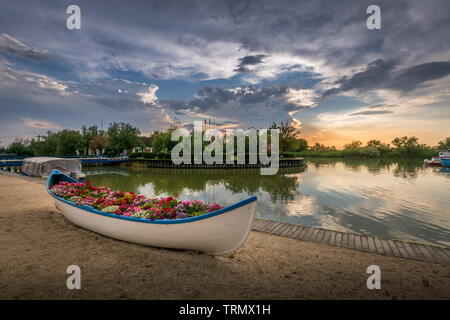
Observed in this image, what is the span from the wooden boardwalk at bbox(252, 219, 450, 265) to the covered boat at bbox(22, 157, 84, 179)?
19294 mm

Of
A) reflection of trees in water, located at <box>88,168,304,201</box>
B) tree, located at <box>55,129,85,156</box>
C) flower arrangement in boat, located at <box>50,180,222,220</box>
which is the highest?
tree, located at <box>55,129,85,156</box>

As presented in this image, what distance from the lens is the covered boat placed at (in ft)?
61.5

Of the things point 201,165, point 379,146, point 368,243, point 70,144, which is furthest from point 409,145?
point 70,144

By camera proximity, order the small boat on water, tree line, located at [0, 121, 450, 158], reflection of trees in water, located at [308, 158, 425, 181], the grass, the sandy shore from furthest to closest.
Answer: the grass, tree line, located at [0, 121, 450, 158], the small boat on water, reflection of trees in water, located at [308, 158, 425, 181], the sandy shore

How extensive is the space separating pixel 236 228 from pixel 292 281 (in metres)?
1.37

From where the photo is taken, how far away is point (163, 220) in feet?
14.4

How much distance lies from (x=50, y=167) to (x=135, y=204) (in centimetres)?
1849

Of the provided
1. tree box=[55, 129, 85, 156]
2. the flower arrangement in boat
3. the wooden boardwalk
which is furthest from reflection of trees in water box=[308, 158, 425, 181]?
tree box=[55, 129, 85, 156]

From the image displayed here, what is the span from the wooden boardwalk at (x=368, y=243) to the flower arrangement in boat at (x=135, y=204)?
8.84ft

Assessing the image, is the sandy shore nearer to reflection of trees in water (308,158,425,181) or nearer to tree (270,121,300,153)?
reflection of trees in water (308,158,425,181)

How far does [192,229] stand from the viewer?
14.1 feet

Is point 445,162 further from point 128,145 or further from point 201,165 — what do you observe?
point 128,145

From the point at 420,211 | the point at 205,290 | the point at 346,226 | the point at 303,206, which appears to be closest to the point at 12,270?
the point at 205,290
